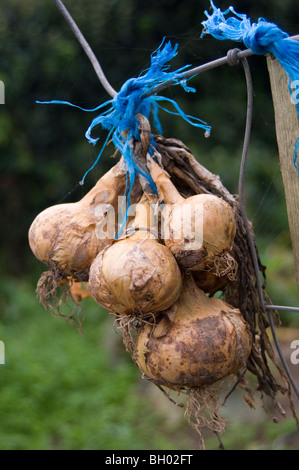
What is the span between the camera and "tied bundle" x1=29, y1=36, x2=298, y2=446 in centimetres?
92

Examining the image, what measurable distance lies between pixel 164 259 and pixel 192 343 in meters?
0.15

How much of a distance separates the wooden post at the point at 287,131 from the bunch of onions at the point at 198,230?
0.49 feet

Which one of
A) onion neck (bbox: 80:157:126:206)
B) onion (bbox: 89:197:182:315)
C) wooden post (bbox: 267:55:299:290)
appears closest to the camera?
onion (bbox: 89:197:182:315)

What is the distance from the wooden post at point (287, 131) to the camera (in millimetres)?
997

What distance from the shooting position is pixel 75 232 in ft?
3.44

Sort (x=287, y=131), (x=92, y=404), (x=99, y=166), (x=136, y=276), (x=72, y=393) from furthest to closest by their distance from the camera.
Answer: (x=72, y=393), (x=92, y=404), (x=99, y=166), (x=287, y=131), (x=136, y=276)

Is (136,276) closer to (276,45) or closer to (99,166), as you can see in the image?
(276,45)

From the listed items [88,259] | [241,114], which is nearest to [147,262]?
[88,259]

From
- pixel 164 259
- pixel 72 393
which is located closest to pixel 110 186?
pixel 164 259

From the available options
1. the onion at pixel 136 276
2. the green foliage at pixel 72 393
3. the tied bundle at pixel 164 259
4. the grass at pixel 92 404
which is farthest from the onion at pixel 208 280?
the green foliage at pixel 72 393

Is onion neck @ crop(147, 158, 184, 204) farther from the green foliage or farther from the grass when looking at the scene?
the green foliage

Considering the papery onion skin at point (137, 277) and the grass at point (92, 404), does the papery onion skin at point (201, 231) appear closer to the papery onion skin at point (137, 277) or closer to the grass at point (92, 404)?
the papery onion skin at point (137, 277)

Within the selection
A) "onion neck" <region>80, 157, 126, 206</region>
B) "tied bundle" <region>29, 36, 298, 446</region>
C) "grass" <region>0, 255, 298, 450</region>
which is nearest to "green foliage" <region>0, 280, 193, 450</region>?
"grass" <region>0, 255, 298, 450</region>
